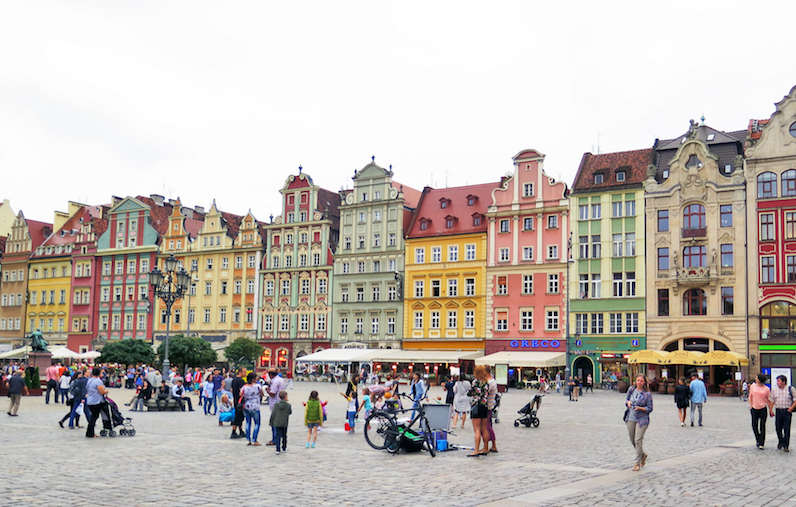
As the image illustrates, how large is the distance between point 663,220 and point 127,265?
48.6 meters

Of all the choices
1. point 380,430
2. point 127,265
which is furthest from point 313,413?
point 127,265

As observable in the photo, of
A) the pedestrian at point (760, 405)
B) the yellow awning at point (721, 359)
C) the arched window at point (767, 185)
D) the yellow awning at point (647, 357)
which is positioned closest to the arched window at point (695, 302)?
the yellow awning at point (721, 359)

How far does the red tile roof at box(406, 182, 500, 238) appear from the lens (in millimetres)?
65406

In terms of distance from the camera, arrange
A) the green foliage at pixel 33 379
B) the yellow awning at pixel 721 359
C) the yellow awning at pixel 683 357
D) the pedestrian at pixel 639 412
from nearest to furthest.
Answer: the pedestrian at pixel 639 412
the green foliage at pixel 33 379
the yellow awning at pixel 721 359
the yellow awning at pixel 683 357

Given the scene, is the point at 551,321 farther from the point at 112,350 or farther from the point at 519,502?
the point at 519,502

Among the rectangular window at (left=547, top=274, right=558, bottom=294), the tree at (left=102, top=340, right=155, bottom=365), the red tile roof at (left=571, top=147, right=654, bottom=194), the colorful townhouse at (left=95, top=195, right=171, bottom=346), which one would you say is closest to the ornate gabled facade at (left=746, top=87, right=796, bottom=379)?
Result: the red tile roof at (left=571, top=147, right=654, bottom=194)

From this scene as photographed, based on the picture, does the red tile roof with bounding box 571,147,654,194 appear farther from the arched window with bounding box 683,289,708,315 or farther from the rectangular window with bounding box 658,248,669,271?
the arched window with bounding box 683,289,708,315

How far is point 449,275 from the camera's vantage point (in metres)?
65.1

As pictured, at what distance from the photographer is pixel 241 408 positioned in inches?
781

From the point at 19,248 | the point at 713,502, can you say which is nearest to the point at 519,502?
the point at 713,502

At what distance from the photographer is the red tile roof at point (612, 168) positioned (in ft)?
191

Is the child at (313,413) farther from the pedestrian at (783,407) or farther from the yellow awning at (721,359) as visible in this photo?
the yellow awning at (721,359)

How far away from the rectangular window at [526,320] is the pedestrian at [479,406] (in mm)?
44722

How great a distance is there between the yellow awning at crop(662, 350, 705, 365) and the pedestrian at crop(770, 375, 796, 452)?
107ft
